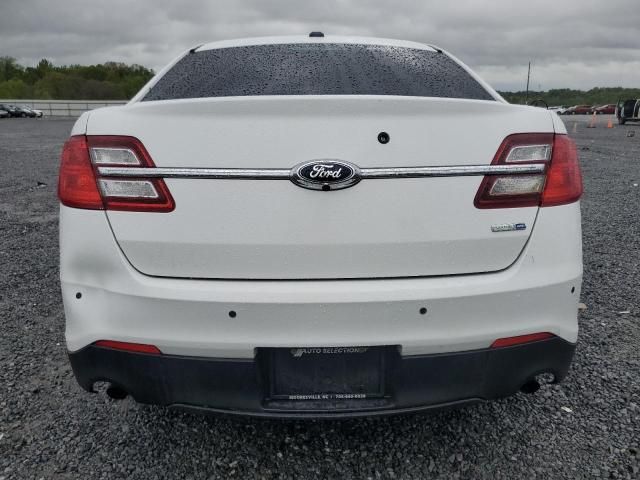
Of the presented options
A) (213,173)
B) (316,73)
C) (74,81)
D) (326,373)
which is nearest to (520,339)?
(326,373)

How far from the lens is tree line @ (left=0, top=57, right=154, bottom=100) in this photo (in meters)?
70.9

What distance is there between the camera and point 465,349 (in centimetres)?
170

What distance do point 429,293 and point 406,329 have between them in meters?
0.13

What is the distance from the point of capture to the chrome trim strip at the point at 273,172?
5.18 ft

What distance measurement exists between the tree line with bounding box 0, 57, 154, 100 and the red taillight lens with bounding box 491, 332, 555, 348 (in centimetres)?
7439

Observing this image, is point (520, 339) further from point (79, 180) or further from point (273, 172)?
point (79, 180)

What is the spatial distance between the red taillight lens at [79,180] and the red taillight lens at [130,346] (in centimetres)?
44

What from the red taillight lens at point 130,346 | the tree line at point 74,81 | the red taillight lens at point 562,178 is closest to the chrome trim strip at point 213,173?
the red taillight lens at point 130,346

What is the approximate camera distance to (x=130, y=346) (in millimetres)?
1711

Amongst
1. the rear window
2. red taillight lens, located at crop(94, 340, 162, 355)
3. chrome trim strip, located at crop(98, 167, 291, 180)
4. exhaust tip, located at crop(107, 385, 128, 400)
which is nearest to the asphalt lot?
exhaust tip, located at crop(107, 385, 128, 400)

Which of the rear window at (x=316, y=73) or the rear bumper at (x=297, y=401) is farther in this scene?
the rear window at (x=316, y=73)

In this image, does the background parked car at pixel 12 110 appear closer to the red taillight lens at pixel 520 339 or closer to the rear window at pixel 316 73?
the rear window at pixel 316 73

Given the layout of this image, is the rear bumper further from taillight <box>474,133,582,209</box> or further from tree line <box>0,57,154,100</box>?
tree line <box>0,57,154,100</box>

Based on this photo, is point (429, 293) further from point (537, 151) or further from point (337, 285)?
point (537, 151)
